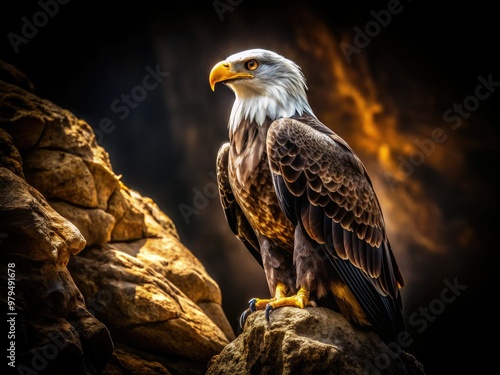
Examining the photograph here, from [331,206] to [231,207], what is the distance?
3.68 feet

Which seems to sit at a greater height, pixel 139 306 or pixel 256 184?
pixel 256 184

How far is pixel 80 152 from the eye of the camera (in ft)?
14.7

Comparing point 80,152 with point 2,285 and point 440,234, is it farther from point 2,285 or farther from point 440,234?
point 440,234

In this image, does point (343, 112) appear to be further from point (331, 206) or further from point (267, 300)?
point (267, 300)

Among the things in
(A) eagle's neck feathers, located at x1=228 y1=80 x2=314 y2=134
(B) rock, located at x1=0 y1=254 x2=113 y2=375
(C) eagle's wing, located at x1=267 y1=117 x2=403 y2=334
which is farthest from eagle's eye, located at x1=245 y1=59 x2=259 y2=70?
(B) rock, located at x1=0 y1=254 x2=113 y2=375

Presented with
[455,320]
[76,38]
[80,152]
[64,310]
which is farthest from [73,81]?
[455,320]

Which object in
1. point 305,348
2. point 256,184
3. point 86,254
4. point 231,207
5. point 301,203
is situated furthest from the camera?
point 231,207

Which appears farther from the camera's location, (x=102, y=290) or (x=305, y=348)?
(x=102, y=290)

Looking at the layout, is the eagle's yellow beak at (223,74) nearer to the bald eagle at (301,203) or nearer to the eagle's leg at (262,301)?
the bald eagle at (301,203)

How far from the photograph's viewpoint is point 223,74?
3.97 m

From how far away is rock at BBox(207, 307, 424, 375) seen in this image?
10.1 feet

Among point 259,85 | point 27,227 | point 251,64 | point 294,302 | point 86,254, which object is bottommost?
point 294,302

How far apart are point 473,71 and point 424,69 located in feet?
1.99

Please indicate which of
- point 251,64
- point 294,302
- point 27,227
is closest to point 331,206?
point 294,302
